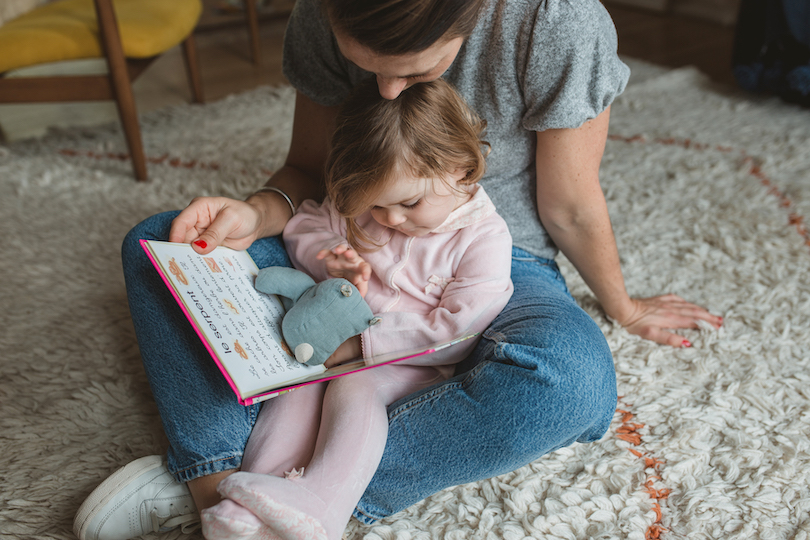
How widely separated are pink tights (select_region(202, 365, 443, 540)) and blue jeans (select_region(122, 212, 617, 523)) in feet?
0.10

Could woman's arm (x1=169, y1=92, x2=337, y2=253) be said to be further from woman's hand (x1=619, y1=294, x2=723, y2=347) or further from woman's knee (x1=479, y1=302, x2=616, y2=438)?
woman's hand (x1=619, y1=294, x2=723, y2=347)

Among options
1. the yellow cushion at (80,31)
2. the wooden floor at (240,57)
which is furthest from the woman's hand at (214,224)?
the wooden floor at (240,57)

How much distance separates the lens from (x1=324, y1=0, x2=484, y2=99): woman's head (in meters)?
0.59

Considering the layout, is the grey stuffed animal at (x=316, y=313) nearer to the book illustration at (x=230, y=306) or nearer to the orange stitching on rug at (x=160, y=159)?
the book illustration at (x=230, y=306)

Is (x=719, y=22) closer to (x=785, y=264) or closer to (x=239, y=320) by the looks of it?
(x=785, y=264)

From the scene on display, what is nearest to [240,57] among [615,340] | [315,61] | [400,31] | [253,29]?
[253,29]

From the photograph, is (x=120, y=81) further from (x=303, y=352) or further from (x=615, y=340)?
(x=615, y=340)

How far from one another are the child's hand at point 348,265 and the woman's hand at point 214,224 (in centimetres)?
11

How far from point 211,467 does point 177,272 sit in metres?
0.23

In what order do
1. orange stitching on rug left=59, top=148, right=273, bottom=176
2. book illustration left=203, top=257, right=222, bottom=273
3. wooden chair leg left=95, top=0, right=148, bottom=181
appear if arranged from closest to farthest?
1. book illustration left=203, top=257, right=222, bottom=273
2. wooden chair leg left=95, top=0, right=148, bottom=181
3. orange stitching on rug left=59, top=148, right=273, bottom=176

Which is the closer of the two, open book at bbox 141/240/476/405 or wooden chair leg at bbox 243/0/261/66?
open book at bbox 141/240/476/405

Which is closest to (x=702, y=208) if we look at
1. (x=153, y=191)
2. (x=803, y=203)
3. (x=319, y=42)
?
(x=803, y=203)

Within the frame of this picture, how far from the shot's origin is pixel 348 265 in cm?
83

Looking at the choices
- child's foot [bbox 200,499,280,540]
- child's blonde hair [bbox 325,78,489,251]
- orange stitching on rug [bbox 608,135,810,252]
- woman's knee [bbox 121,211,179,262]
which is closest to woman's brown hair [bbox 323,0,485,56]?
child's blonde hair [bbox 325,78,489,251]
